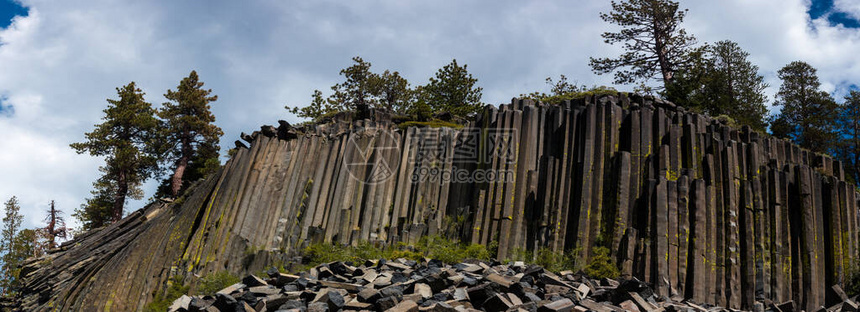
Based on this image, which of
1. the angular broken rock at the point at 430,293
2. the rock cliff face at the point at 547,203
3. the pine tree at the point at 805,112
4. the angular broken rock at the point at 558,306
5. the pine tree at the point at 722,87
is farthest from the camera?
the pine tree at the point at 805,112

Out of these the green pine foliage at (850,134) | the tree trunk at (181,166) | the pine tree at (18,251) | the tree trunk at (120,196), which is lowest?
the pine tree at (18,251)

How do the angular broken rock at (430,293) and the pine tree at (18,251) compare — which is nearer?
the angular broken rock at (430,293)

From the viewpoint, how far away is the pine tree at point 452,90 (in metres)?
29.7

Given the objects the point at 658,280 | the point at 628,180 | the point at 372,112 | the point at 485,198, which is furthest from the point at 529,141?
the point at 372,112

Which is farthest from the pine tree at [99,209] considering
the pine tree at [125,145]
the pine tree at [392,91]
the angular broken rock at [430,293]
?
the angular broken rock at [430,293]

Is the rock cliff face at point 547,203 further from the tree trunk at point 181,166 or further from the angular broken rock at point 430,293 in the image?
the tree trunk at point 181,166

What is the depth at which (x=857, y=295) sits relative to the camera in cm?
1315

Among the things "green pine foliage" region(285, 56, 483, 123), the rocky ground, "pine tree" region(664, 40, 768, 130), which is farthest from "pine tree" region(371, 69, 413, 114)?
the rocky ground

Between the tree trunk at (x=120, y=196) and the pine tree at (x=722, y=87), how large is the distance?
86.4ft

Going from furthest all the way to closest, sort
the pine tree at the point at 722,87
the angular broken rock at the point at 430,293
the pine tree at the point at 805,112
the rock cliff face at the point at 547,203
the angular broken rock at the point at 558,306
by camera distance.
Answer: the pine tree at the point at 805,112 → the pine tree at the point at 722,87 → the rock cliff face at the point at 547,203 → the angular broken rock at the point at 430,293 → the angular broken rock at the point at 558,306

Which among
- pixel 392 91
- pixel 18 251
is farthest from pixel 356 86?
pixel 18 251

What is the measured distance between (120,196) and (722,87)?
28.8 m

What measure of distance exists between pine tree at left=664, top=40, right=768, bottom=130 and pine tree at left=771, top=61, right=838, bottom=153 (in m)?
1.59

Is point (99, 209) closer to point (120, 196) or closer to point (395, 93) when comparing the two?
point (120, 196)
